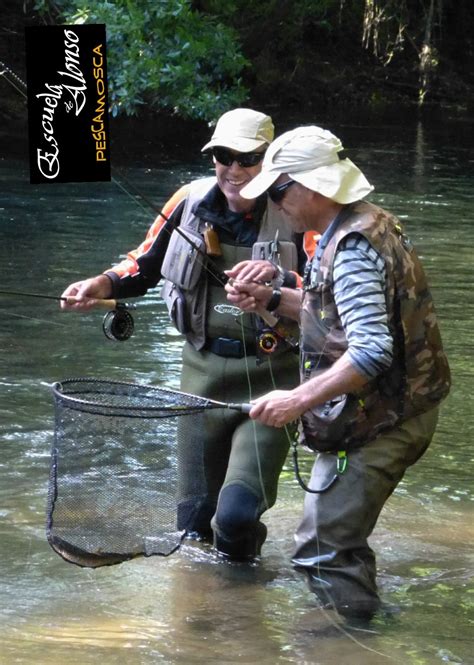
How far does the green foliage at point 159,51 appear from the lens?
1562cm

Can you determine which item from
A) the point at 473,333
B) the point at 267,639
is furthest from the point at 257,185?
the point at 473,333

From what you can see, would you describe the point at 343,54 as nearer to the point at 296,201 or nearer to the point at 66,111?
the point at 66,111

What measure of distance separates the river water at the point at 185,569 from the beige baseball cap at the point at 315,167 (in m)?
1.64

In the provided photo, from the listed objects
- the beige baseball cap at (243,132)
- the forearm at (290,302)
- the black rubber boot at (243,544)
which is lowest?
the black rubber boot at (243,544)

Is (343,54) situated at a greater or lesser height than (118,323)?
greater

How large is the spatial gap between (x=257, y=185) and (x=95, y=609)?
6.07 feet

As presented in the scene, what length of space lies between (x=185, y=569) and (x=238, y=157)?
1784 mm

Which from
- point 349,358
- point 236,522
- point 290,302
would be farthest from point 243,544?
point 349,358

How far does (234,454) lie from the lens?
221 inches

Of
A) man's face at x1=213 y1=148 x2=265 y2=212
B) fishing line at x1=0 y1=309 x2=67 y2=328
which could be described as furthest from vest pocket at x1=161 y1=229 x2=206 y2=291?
fishing line at x1=0 y1=309 x2=67 y2=328

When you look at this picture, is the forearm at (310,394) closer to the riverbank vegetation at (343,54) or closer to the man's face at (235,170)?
the man's face at (235,170)

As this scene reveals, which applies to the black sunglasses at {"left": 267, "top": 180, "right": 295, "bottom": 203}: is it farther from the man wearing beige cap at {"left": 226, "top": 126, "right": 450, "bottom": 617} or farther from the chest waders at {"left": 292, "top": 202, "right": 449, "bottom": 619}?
the chest waders at {"left": 292, "top": 202, "right": 449, "bottom": 619}

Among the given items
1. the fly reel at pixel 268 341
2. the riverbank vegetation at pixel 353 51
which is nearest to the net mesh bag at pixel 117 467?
the fly reel at pixel 268 341

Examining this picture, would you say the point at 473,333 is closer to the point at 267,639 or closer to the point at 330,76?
the point at 267,639
